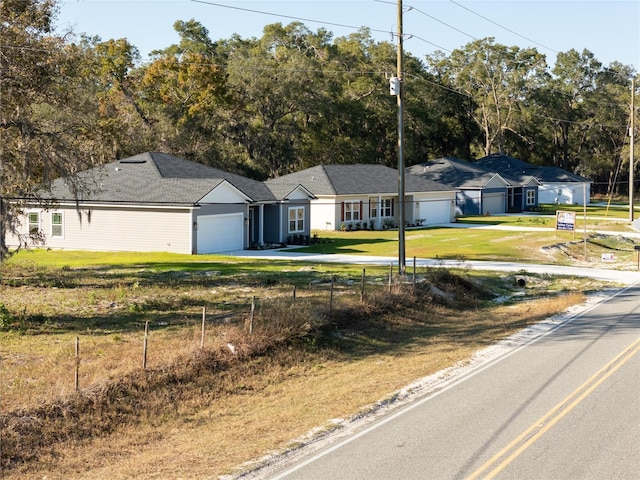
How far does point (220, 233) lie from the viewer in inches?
1796

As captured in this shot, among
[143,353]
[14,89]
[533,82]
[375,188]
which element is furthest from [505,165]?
[143,353]

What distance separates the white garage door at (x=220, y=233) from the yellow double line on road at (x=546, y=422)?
93.6 feet

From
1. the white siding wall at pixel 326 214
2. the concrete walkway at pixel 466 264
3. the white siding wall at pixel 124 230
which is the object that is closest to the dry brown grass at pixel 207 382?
the concrete walkway at pixel 466 264

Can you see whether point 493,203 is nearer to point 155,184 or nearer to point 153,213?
point 155,184

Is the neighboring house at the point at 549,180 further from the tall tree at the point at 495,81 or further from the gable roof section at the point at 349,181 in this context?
the gable roof section at the point at 349,181

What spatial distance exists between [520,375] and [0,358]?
11.3 meters

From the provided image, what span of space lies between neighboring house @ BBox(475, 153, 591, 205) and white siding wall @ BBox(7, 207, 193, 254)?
62.6m

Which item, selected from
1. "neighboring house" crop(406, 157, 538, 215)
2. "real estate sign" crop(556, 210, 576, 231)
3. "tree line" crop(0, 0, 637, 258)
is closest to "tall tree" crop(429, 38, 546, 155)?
"tree line" crop(0, 0, 637, 258)

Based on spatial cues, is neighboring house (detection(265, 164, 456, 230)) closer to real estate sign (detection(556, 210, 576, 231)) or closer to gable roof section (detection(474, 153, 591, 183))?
real estate sign (detection(556, 210, 576, 231))

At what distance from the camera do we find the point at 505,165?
99625 mm

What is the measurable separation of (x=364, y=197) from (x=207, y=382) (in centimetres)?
5075

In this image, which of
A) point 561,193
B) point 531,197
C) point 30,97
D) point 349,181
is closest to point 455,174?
point 531,197

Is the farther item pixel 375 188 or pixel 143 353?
pixel 375 188

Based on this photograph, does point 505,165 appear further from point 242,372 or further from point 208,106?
point 242,372
